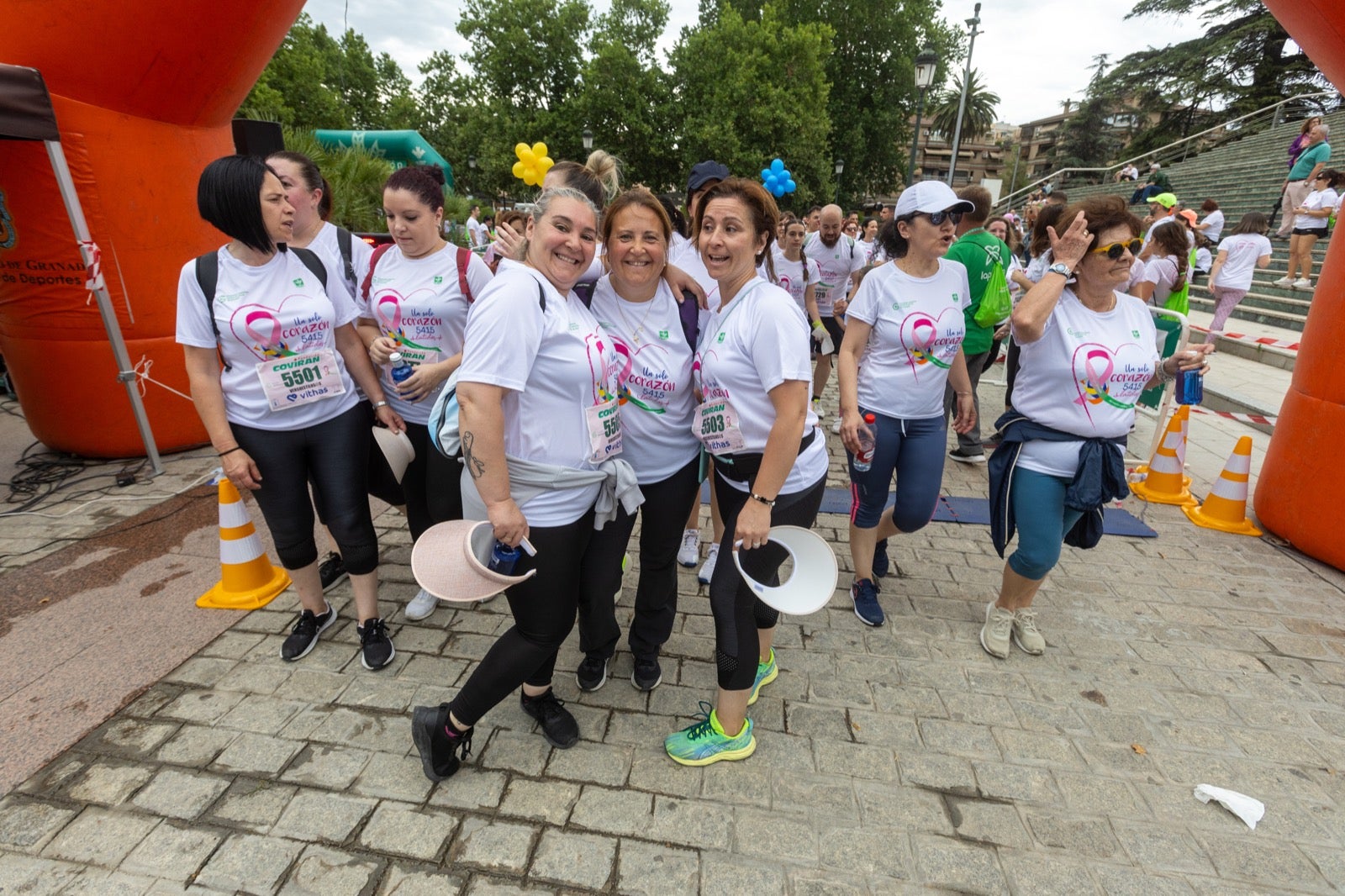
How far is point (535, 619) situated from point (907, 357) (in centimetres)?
212

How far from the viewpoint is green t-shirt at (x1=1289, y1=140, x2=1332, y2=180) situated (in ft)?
39.0

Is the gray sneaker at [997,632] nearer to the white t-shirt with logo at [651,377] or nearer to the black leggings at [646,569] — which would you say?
the black leggings at [646,569]

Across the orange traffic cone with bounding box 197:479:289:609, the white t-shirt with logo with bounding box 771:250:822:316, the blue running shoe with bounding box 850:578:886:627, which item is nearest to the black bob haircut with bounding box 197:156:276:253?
the orange traffic cone with bounding box 197:479:289:609

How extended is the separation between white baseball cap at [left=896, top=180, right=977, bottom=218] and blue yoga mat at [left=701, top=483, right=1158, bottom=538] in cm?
204

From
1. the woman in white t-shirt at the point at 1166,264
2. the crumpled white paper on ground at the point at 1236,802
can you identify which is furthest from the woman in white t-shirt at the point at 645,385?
the woman in white t-shirt at the point at 1166,264

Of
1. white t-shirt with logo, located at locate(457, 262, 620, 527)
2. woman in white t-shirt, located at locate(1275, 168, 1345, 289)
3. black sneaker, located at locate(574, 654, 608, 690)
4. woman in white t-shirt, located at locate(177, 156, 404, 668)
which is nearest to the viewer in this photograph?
white t-shirt with logo, located at locate(457, 262, 620, 527)

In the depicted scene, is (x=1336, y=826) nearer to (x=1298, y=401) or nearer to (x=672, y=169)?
(x=1298, y=401)

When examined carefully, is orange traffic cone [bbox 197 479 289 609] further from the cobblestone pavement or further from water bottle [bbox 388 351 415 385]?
water bottle [bbox 388 351 415 385]

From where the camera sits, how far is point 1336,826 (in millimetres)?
2199

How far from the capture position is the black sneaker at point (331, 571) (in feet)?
11.7

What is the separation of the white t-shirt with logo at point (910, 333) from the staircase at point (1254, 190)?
8129 millimetres

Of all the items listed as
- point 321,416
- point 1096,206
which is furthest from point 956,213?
point 321,416

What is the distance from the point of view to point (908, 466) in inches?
127

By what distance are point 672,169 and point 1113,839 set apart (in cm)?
3483
